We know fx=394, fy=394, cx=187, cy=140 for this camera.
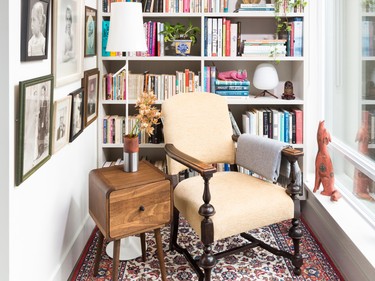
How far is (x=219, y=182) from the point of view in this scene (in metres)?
2.35

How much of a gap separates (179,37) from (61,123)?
4.33 feet

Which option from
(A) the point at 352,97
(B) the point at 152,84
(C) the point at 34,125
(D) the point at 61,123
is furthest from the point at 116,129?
(A) the point at 352,97

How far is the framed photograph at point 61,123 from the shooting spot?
6.23 ft

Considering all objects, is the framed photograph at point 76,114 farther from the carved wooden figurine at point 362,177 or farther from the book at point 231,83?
the carved wooden figurine at point 362,177

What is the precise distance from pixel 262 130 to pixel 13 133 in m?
1.96

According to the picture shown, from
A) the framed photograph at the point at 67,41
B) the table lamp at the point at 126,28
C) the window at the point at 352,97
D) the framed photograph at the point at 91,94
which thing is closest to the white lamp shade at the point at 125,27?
the table lamp at the point at 126,28

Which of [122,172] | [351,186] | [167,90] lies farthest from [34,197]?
[351,186]

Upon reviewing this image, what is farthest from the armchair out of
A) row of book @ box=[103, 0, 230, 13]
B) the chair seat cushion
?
row of book @ box=[103, 0, 230, 13]

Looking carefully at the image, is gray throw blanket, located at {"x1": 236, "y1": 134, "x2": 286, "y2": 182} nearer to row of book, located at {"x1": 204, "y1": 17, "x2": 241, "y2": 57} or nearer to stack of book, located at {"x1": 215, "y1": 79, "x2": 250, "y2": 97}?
stack of book, located at {"x1": 215, "y1": 79, "x2": 250, "y2": 97}

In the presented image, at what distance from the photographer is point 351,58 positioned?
2578 millimetres

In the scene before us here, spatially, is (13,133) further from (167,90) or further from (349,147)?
(349,147)

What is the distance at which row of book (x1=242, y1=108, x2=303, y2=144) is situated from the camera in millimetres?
2979

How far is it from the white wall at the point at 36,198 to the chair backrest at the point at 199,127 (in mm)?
587

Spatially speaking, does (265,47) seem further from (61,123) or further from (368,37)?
(61,123)
